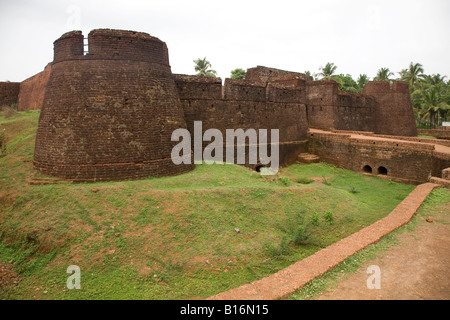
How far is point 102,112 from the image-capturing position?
317 inches

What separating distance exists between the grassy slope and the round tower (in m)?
0.65

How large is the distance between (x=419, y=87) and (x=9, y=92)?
41.7m

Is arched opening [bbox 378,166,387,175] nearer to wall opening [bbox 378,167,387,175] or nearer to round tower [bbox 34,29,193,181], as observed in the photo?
wall opening [bbox 378,167,387,175]

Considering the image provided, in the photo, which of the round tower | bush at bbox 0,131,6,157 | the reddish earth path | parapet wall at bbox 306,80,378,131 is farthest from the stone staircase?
bush at bbox 0,131,6,157

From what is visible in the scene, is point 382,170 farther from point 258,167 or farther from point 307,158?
point 258,167

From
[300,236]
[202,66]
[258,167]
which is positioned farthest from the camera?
[202,66]

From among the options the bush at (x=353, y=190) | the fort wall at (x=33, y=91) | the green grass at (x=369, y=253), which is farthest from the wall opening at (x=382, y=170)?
the fort wall at (x=33, y=91)

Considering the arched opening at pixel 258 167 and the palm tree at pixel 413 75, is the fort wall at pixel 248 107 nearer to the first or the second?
the arched opening at pixel 258 167

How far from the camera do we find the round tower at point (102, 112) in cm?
796

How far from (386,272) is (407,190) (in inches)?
344

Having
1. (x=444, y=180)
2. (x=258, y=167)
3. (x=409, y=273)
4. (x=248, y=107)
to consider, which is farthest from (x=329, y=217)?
(x=248, y=107)

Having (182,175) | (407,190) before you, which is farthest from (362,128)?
(182,175)

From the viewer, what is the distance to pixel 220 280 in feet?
17.8
